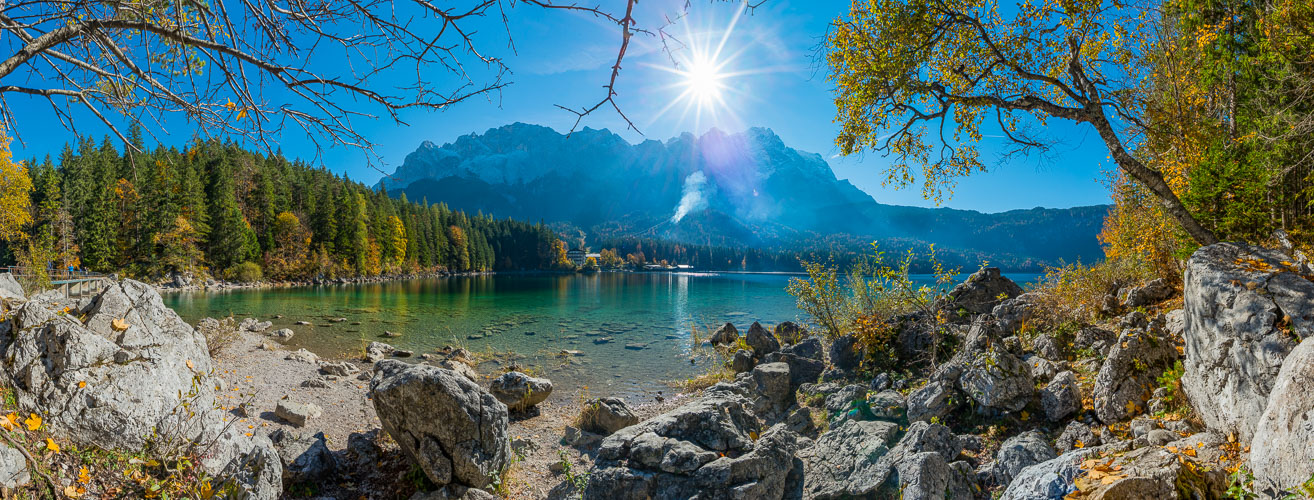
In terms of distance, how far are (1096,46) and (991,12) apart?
76.9 inches

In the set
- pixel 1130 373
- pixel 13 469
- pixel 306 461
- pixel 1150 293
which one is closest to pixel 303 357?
pixel 306 461

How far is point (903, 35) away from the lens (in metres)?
8.35

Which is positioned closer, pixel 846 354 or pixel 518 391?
pixel 518 391

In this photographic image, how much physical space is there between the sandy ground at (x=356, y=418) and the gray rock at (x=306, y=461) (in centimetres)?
19

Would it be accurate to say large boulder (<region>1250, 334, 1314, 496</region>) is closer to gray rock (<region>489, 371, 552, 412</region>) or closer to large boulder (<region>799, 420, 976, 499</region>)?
large boulder (<region>799, 420, 976, 499</region>)

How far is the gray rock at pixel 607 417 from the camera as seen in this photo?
924cm

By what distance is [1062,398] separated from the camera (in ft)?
19.0

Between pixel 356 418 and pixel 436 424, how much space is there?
432 centimetres

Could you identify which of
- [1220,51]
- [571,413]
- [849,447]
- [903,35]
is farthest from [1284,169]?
[571,413]

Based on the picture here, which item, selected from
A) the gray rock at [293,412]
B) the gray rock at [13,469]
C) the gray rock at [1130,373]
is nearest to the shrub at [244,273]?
the gray rock at [293,412]

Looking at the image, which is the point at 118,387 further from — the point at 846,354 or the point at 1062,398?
the point at 846,354

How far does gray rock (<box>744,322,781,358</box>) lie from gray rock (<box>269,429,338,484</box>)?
1168cm

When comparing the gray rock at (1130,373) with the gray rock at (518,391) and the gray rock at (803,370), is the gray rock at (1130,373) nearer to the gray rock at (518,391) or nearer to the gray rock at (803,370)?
the gray rock at (803,370)

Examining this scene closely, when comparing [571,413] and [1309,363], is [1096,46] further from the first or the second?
[571,413]
